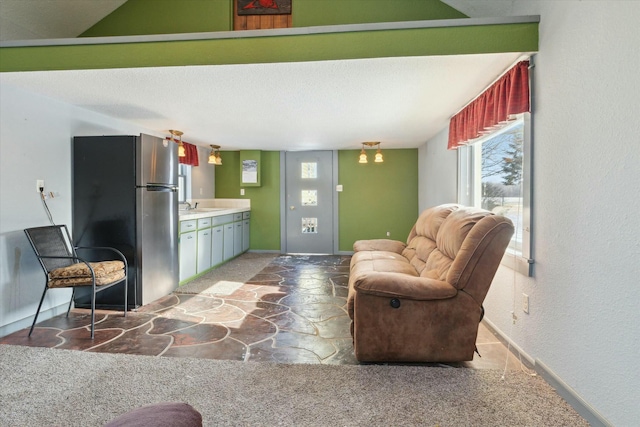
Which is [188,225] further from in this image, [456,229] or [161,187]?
[456,229]

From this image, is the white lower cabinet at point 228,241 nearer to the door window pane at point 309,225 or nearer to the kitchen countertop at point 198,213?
the kitchen countertop at point 198,213

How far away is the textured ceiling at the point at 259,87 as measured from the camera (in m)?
2.48

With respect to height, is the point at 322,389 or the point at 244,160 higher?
the point at 244,160

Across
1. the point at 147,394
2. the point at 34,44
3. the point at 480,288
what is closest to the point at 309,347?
the point at 147,394

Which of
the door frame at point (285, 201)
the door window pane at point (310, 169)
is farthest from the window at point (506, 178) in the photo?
the door window pane at point (310, 169)

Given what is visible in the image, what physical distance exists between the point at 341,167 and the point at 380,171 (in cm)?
75

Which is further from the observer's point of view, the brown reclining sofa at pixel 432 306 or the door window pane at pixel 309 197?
the door window pane at pixel 309 197

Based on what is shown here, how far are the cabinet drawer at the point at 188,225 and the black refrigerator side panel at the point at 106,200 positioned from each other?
839 mm

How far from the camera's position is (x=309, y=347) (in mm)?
2496

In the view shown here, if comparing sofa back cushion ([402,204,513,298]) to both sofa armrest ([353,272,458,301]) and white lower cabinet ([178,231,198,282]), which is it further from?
white lower cabinet ([178,231,198,282])

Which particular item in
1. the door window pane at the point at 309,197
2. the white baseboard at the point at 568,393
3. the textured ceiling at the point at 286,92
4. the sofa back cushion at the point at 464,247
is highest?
the textured ceiling at the point at 286,92

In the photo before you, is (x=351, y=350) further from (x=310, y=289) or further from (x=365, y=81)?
(x=365, y=81)

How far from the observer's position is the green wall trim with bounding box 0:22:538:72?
86.7 inches

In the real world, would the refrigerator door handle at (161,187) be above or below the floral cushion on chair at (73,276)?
above
